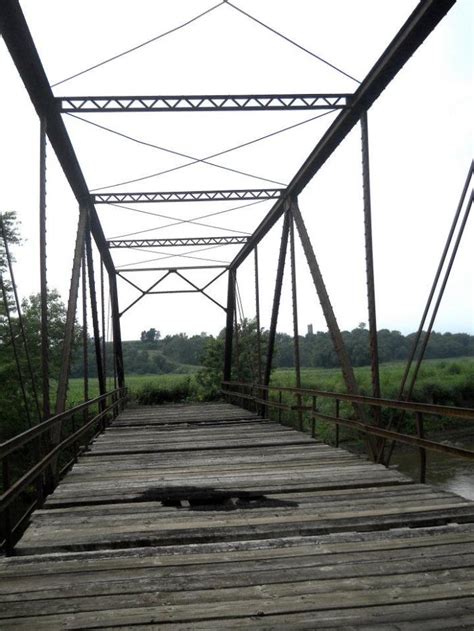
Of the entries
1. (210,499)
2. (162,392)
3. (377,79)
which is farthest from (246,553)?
(162,392)

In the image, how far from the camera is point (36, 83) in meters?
7.43

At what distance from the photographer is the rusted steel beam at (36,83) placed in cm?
603

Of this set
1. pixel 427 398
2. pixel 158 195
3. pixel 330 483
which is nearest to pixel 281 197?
pixel 158 195

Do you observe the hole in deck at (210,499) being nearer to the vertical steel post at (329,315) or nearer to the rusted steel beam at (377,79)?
the vertical steel post at (329,315)

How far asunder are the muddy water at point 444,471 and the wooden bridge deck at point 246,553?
1328 cm

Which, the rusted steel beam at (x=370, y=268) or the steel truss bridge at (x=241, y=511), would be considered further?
the rusted steel beam at (x=370, y=268)

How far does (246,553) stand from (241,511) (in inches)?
52.0

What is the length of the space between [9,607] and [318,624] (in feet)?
5.37

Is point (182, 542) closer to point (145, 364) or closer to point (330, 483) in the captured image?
point (330, 483)

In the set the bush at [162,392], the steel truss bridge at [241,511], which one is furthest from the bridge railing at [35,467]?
the bush at [162,392]

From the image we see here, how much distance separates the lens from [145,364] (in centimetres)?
8894

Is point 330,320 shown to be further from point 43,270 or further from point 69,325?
point 43,270

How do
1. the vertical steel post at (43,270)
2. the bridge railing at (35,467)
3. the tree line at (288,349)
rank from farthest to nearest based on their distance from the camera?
the tree line at (288,349)
the vertical steel post at (43,270)
the bridge railing at (35,467)

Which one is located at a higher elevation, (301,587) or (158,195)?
(158,195)
